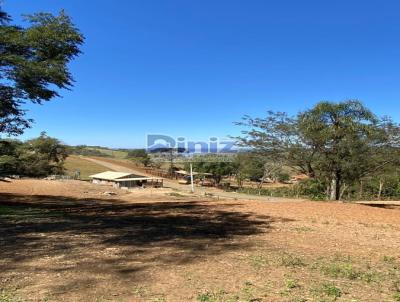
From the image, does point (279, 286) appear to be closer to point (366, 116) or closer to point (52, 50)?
point (52, 50)

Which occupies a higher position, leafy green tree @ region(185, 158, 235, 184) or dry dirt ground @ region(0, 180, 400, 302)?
leafy green tree @ region(185, 158, 235, 184)

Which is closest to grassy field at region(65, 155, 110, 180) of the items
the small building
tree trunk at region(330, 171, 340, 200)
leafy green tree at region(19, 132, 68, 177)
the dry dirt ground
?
leafy green tree at region(19, 132, 68, 177)

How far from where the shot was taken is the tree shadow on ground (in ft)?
21.6

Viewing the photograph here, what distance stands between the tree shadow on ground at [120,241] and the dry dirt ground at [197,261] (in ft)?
0.06

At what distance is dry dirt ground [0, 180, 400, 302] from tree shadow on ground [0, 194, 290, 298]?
0.02m

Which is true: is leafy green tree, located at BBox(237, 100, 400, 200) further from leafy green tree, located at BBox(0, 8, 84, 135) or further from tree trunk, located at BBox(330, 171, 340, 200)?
leafy green tree, located at BBox(0, 8, 84, 135)

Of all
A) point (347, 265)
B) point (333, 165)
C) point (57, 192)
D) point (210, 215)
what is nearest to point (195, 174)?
point (57, 192)

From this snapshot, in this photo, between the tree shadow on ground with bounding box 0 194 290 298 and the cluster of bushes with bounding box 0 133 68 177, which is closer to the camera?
the tree shadow on ground with bounding box 0 194 290 298

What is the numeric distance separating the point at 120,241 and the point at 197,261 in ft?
7.61

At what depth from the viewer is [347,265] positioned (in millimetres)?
6988

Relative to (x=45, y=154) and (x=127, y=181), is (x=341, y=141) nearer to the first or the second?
(x=127, y=181)

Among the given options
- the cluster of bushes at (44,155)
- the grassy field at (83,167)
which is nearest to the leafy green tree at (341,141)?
the cluster of bushes at (44,155)

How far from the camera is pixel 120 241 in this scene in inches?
340

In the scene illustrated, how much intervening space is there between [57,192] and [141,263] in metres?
25.4
